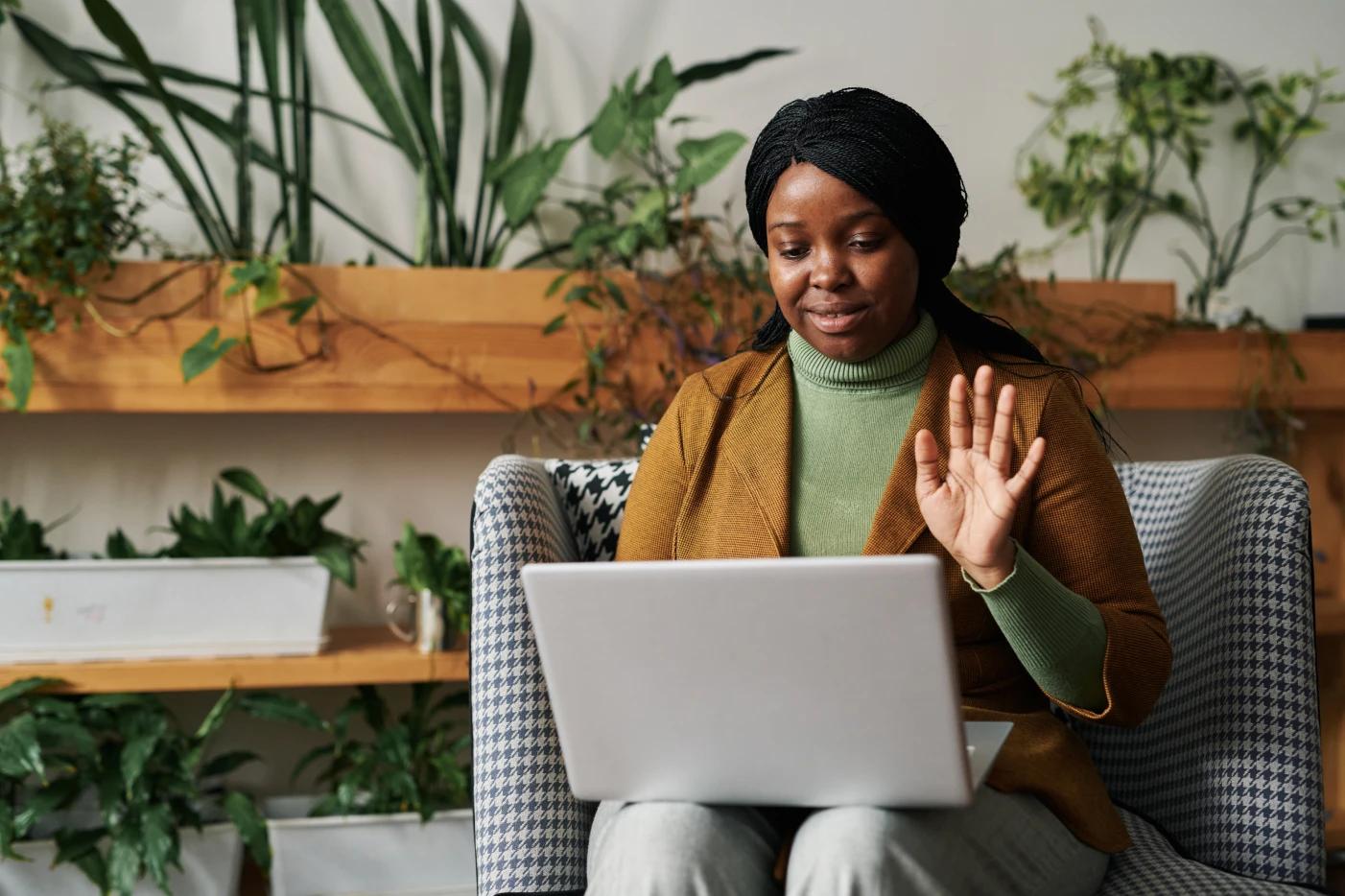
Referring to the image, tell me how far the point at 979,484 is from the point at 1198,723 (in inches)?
17.9

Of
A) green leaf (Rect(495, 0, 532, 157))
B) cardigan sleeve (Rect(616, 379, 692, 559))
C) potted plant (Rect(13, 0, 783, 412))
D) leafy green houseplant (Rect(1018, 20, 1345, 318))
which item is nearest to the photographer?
cardigan sleeve (Rect(616, 379, 692, 559))

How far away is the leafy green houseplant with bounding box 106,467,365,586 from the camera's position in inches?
88.1

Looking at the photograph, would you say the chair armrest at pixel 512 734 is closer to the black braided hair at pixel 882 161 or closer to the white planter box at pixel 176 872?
the black braided hair at pixel 882 161

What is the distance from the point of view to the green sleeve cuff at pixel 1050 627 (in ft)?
3.66

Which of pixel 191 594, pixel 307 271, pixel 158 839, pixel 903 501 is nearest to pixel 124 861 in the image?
pixel 158 839

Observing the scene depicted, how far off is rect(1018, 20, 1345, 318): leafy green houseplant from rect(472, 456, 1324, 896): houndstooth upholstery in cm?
141

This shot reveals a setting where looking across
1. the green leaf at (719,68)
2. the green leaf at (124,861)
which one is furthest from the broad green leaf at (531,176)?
the green leaf at (124,861)

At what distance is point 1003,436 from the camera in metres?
1.12

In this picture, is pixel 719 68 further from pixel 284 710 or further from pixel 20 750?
pixel 20 750

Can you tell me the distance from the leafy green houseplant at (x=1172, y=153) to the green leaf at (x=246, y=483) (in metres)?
1.65

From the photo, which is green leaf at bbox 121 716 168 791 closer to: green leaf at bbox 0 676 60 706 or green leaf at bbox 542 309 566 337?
green leaf at bbox 0 676 60 706

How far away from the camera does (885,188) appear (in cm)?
126

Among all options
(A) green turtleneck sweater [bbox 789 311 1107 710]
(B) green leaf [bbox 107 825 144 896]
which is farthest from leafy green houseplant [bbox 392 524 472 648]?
(A) green turtleneck sweater [bbox 789 311 1107 710]

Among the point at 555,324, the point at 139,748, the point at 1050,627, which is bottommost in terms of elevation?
the point at 139,748
